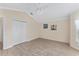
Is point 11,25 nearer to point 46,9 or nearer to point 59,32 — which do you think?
point 46,9

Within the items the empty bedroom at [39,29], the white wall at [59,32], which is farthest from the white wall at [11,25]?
the white wall at [59,32]

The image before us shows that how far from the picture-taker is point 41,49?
135 cm

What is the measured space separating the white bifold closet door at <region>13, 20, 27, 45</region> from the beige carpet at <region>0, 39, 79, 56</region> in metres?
0.07

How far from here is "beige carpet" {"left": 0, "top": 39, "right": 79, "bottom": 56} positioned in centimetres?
129

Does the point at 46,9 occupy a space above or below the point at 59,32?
above

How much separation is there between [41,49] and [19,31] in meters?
0.40

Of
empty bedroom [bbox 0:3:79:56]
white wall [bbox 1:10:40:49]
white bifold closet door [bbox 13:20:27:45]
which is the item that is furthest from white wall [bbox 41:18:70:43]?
white bifold closet door [bbox 13:20:27:45]

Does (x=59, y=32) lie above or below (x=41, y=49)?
above

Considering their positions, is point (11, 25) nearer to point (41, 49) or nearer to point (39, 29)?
point (39, 29)

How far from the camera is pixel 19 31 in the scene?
4.39 ft

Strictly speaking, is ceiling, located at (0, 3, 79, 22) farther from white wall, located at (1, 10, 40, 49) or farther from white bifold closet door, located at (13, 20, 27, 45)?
white bifold closet door, located at (13, 20, 27, 45)

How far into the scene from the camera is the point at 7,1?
1203mm

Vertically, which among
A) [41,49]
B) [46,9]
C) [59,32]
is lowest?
[41,49]

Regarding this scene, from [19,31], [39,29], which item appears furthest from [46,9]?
[19,31]
